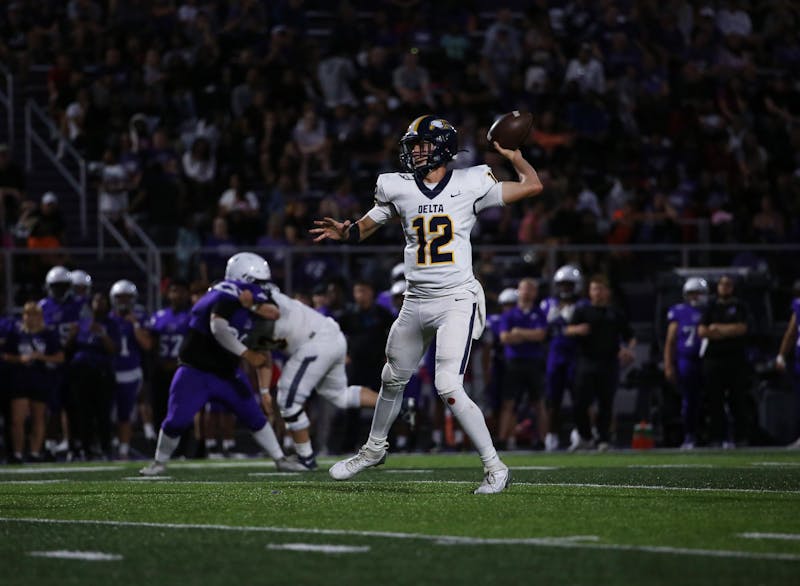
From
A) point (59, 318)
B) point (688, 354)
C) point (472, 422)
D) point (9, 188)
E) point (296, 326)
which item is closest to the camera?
point (472, 422)

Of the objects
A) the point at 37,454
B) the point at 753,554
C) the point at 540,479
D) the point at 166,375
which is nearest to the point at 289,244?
the point at 166,375

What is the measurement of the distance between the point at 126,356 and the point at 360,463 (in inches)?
272

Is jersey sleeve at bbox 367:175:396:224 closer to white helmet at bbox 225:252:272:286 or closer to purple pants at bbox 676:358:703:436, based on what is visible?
white helmet at bbox 225:252:272:286

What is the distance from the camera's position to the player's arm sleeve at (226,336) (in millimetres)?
11023

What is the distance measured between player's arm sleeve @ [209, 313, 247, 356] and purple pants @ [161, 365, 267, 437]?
26 centimetres

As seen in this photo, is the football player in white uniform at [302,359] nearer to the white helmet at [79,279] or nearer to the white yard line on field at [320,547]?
the white helmet at [79,279]

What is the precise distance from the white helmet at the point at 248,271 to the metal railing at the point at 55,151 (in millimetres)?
7069

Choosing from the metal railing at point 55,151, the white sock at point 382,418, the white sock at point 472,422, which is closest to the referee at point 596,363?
the metal railing at point 55,151

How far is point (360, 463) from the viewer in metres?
9.02

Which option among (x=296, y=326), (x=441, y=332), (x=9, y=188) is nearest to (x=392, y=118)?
(x=9, y=188)

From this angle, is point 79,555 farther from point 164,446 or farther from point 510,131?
point 164,446

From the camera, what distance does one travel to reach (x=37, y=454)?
14867 mm

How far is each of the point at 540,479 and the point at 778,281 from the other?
8371 mm

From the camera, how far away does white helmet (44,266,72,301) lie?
1525 centimetres
